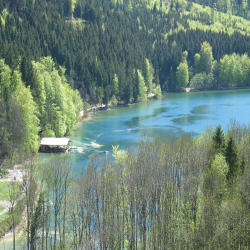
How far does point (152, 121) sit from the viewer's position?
111 m

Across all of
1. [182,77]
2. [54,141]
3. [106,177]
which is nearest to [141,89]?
[182,77]

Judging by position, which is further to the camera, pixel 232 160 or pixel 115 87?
pixel 115 87

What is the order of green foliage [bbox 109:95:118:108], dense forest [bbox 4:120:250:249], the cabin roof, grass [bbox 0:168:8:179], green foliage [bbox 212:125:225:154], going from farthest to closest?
green foliage [bbox 109:95:118:108] → the cabin roof → grass [bbox 0:168:8:179] → green foliage [bbox 212:125:225:154] → dense forest [bbox 4:120:250:249]

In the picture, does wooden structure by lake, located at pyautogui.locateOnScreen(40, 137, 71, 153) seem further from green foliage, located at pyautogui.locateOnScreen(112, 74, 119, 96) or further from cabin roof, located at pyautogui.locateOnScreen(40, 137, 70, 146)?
green foliage, located at pyautogui.locateOnScreen(112, 74, 119, 96)

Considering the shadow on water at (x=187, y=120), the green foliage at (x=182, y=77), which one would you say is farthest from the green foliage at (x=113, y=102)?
the green foliage at (x=182, y=77)

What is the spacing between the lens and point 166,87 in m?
200

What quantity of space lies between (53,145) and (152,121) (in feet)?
131

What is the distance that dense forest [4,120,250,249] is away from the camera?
32.2m

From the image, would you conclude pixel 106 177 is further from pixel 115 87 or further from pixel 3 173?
pixel 115 87

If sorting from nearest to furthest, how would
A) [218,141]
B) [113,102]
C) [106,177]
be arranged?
[106,177], [218,141], [113,102]

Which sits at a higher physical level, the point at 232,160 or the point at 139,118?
the point at 232,160

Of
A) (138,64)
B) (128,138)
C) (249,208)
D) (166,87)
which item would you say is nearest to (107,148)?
(128,138)

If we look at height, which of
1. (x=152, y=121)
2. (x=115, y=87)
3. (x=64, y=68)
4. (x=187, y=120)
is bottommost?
(x=152, y=121)

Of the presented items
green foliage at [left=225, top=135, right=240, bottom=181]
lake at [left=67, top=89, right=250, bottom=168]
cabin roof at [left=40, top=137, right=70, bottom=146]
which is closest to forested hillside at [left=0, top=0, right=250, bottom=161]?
cabin roof at [left=40, top=137, right=70, bottom=146]
